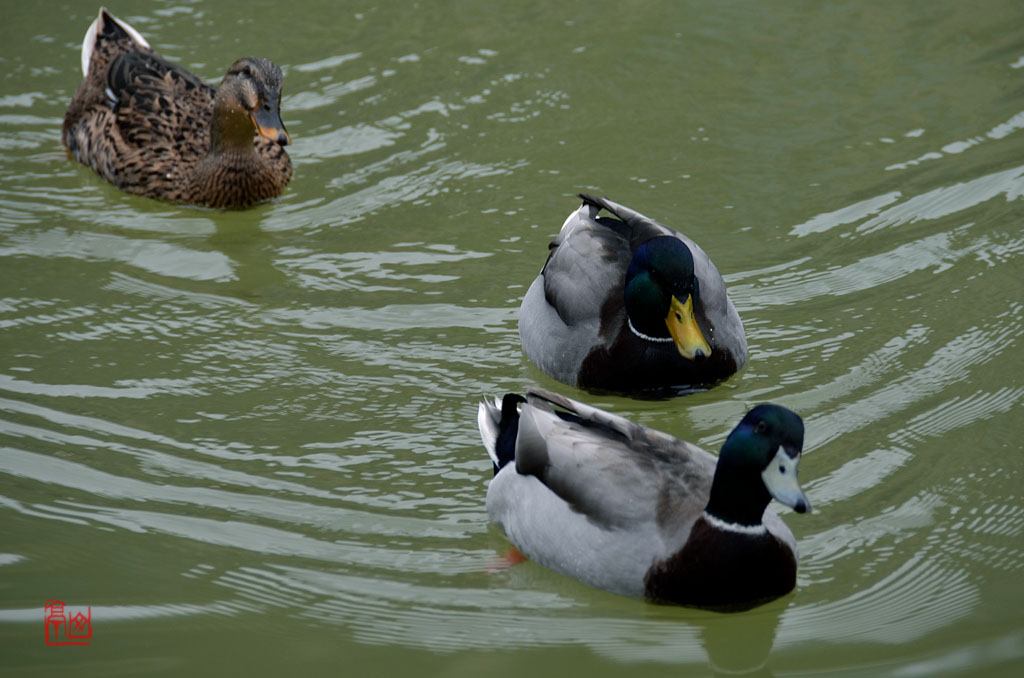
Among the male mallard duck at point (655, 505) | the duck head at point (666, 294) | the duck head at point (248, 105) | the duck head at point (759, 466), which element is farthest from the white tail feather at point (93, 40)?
the duck head at point (759, 466)

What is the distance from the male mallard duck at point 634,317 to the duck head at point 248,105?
2.25 metres

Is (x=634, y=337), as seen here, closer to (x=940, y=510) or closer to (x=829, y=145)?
(x=940, y=510)

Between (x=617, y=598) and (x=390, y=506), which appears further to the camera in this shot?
(x=390, y=506)

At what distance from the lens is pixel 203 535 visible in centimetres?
570

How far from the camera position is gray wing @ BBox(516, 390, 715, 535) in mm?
5285

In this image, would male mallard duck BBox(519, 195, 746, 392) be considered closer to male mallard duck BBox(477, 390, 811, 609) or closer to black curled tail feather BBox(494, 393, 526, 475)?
black curled tail feather BBox(494, 393, 526, 475)

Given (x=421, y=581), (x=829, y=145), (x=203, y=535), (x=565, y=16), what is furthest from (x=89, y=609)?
(x=565, y=16)

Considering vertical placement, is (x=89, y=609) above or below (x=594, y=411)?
below

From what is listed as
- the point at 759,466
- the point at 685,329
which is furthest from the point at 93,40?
the point at 759,466

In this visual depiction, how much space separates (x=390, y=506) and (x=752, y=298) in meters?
2.73

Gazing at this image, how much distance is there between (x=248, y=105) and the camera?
8703 millimetres

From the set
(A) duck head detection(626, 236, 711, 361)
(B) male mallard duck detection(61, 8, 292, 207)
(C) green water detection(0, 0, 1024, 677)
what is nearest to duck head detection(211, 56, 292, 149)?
(B) male mallard duck detection(61, 8, 292, 207)

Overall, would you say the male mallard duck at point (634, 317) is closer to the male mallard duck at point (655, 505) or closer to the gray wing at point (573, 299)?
the gray wing at point (573, 299)

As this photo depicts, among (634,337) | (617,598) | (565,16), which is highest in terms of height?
(565,16)
